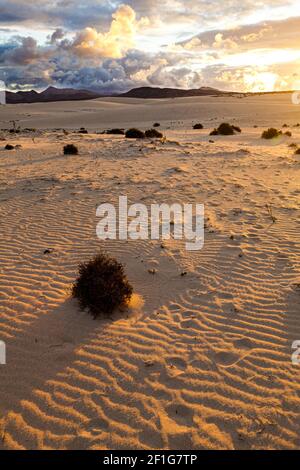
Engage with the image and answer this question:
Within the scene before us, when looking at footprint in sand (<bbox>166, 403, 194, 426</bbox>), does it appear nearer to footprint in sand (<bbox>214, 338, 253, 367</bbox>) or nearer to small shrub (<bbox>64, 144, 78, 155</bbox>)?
footprint in sand (<bbox>214, 338, 253, 367</bbox>)

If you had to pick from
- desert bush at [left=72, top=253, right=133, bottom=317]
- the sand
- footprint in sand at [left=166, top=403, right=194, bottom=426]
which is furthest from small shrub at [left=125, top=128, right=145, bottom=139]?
footprint in sand at [left=166, top=403, right=194, bottom=426]

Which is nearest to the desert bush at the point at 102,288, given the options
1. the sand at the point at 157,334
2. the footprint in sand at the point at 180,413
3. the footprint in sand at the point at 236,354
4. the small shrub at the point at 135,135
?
the sand at the point at 157,334

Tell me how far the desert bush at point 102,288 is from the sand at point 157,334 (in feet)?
0.52

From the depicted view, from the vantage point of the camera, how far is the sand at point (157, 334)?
12.7 feet

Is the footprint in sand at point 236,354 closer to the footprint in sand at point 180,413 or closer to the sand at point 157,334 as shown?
the sand at point 157,334

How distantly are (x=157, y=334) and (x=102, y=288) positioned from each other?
3.27 ft

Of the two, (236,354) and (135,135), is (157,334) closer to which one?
(236,354)

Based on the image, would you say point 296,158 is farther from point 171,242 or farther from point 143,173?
point 171,242

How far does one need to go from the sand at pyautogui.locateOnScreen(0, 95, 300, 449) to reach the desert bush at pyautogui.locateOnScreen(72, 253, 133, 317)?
0.52 ft

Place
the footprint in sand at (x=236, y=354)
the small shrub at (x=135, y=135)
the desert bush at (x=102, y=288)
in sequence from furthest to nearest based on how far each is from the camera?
the small shrub at (x=135, y=135) < the desert bush at (x=102, y=288) < the footprint in sand at (x=236, y=354)

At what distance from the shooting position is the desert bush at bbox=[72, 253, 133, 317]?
5551mm

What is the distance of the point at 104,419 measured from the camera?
3.94 metres
